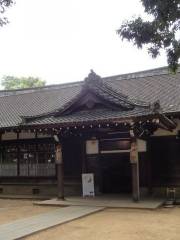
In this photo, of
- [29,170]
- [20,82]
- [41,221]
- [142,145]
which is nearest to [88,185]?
[142,145]

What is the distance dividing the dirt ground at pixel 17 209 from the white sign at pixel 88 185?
7.67 feet

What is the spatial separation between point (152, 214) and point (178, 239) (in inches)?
137

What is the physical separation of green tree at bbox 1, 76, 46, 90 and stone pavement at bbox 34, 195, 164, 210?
43667 millimetres

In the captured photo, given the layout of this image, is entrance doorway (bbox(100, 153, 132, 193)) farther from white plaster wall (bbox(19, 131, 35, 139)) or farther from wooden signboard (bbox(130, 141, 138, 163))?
white plaster wall (bbox(19, 131, 35, 139))

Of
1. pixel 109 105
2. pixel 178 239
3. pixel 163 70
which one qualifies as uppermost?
pixel 163 70

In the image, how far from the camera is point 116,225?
36.1 ft

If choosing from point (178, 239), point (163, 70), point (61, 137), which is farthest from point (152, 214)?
point (163, 70)

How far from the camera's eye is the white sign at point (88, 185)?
55.6 ft

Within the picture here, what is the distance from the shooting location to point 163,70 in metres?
22.0

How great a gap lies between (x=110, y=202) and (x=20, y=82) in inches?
1864

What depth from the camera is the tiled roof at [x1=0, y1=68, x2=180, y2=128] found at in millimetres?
15703

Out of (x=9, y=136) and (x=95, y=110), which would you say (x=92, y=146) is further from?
(x=9, y=136)

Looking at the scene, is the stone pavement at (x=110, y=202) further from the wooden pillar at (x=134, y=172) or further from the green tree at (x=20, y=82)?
the green tree at (x=20, y=82)

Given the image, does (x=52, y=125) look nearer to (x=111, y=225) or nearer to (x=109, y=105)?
(x=109, y=105)
